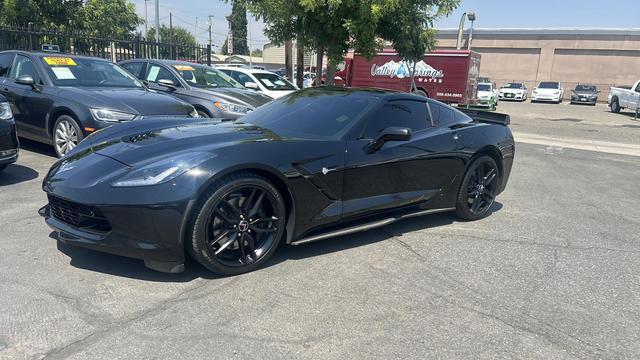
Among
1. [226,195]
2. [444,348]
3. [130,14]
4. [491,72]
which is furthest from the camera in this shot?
[130,14]

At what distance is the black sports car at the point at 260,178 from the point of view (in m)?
3.26

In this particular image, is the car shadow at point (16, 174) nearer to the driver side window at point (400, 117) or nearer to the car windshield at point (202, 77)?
the car windshield at point (202, 77)

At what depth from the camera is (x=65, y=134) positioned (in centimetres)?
668

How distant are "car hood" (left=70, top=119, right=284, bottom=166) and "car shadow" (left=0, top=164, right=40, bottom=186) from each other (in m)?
2.13

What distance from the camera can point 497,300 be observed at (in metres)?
3.50

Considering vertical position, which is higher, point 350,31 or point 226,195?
point 350,31

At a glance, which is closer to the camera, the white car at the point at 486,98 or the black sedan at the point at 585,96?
the white car at the point at 486,98

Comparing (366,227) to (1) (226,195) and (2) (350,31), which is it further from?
(2) (350,31)

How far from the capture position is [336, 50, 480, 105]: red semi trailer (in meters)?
20.9

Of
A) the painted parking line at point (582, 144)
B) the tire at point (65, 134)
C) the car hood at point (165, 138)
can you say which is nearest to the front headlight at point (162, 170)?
the car hood at point (165, 138)

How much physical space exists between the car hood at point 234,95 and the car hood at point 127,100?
150 cm

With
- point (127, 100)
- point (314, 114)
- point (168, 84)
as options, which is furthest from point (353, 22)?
point (314, 114)

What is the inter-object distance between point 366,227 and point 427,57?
18550 millimetres

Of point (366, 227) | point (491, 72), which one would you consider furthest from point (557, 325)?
point (491, 72)
